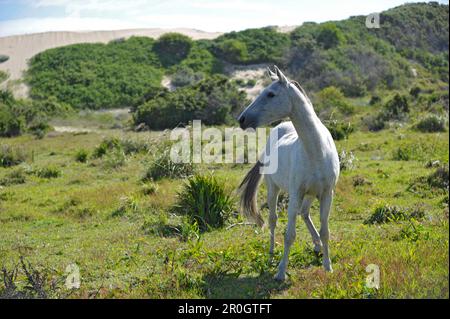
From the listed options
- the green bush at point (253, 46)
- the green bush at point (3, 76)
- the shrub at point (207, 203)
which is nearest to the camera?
the shrub at point (207, 203)

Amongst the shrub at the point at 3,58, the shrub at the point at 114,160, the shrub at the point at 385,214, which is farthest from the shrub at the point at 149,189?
the shrub at the point at 3,58

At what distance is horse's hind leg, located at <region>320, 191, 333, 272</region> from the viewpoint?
18.9ft

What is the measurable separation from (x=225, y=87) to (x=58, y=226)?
23.8 m

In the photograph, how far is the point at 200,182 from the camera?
911cm

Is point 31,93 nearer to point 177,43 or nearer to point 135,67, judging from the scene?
point 135,67

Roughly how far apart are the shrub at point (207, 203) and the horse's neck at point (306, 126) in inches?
143

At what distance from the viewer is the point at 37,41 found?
2584 inches

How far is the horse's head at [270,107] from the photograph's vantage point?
5.33 metres

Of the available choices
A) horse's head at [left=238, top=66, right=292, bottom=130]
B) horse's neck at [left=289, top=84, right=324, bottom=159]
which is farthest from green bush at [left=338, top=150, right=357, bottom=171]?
horse's head at [left=238, top=66, right=292, bottom=130]

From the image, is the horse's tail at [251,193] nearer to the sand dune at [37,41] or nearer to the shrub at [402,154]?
the shrub at [402,154]

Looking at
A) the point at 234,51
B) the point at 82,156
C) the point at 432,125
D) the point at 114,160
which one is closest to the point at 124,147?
the point at 82,156

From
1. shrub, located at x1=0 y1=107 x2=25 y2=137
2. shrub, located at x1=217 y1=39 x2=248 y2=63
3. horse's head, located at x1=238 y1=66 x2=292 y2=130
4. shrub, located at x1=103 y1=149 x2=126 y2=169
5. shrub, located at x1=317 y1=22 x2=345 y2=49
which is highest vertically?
shrub, located at x1=317 y1=22 x2=345 y2=49

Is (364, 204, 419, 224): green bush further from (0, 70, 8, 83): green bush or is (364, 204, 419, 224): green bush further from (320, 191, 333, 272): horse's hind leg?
(0, 70, 8, 83): green bush

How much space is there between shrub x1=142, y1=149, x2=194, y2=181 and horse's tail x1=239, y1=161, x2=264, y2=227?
534 cm
